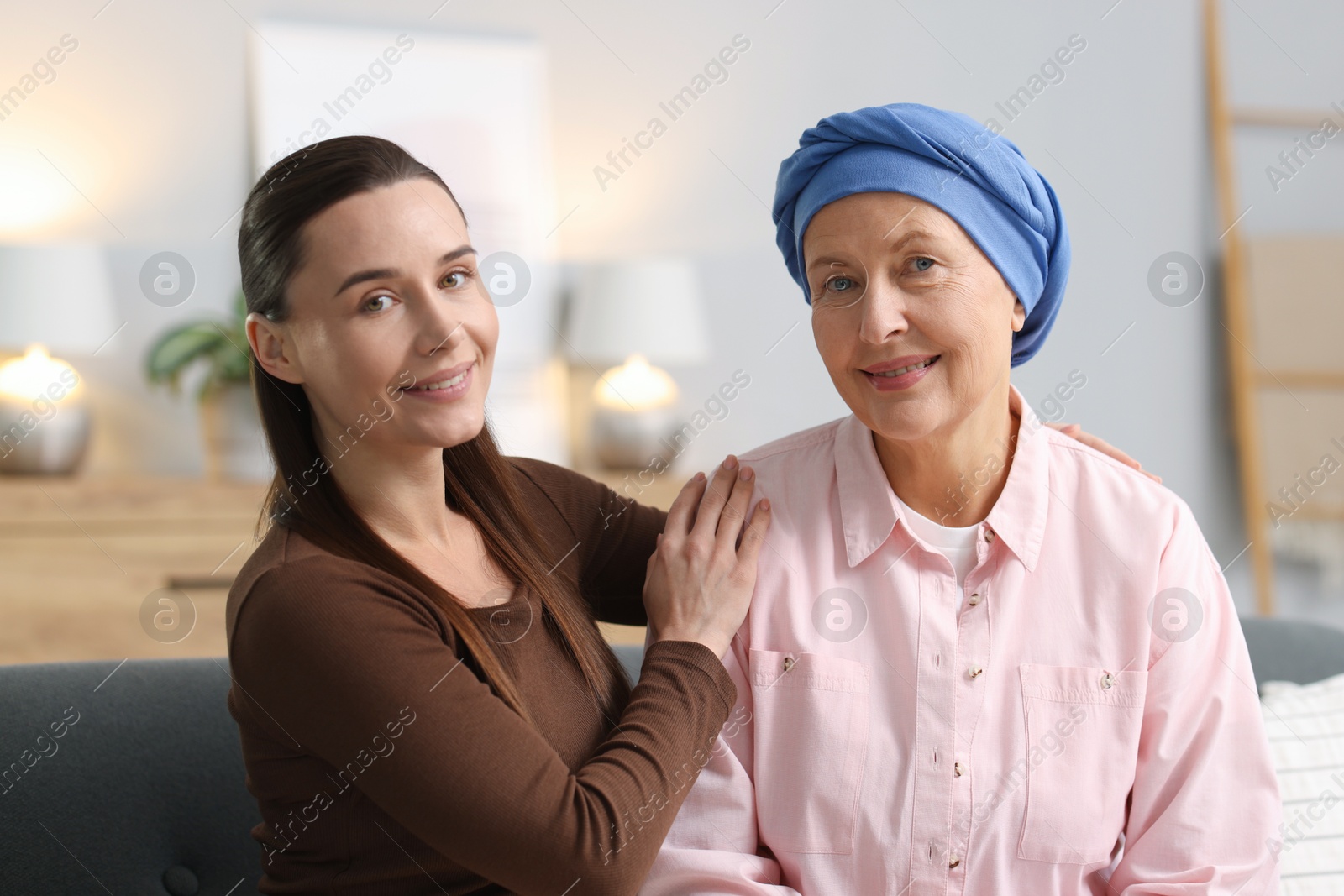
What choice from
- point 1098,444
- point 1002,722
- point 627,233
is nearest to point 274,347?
point 1002,722

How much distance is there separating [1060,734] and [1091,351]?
277cm

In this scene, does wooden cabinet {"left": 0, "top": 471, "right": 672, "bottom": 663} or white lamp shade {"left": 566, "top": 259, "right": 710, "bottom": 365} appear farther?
white lamp shade {"left": 566, "top": 259, "right": 710, "bottom": 365}

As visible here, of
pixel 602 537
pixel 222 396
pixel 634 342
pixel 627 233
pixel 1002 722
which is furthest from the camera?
pixel 627 233

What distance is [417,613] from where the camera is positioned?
1.28 meters

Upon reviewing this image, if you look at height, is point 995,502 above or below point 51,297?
above

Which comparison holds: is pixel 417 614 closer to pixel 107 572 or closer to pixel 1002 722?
pixel 1002 722

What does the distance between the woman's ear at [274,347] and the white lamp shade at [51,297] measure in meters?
2.05

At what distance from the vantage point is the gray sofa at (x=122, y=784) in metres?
1.53

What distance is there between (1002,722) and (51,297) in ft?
9.02

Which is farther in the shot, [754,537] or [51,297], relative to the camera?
[51,297]

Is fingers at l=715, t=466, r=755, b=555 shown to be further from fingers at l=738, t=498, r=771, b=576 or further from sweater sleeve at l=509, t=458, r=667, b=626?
sweater sleeve at l=509, t=458, r=667, b=626

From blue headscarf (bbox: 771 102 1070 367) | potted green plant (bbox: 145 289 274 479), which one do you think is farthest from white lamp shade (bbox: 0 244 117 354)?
blue headscarf (bbox: 771 102 1070 367)

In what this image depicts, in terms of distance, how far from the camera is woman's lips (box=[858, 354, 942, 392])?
4.44ft

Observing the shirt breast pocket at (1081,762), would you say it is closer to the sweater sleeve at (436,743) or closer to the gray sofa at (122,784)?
the sweater sleeve at (436,743)
